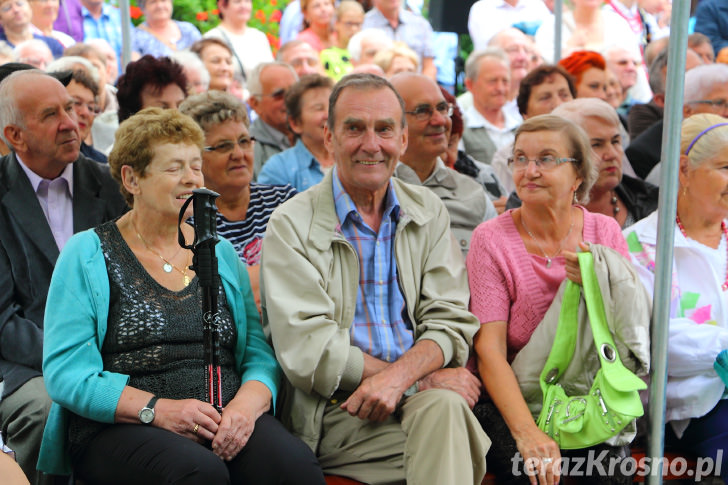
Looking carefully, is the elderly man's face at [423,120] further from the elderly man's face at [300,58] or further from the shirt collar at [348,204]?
the elderly man's face at [300,58]

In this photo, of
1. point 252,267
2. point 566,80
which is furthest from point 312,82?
point 252,267

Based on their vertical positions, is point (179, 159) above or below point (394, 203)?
above

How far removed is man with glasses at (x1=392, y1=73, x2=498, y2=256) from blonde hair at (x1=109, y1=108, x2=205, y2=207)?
1215 millimetres

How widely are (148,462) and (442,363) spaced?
1.00m

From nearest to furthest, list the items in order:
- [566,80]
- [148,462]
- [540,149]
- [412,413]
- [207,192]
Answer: [207,192], [148,462], [412,413], [540,149], [566,80]

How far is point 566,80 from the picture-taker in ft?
18.2

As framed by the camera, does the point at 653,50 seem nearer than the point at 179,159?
No

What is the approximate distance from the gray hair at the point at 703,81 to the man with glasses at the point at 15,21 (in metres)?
4.25

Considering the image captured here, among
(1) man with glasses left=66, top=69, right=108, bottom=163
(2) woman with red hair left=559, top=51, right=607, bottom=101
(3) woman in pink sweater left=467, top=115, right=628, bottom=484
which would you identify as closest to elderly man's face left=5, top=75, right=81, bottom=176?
(1) man with glasses left=66, top=69, right=108, bottom=163

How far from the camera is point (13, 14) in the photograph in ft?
19.7

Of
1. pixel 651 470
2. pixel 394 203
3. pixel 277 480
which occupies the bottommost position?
pixel 651 470

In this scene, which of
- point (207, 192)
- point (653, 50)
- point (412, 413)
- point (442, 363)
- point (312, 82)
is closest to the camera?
point (207, 192)

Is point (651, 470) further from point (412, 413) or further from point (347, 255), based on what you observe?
point (347, 255)

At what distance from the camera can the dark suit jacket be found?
3.12m
